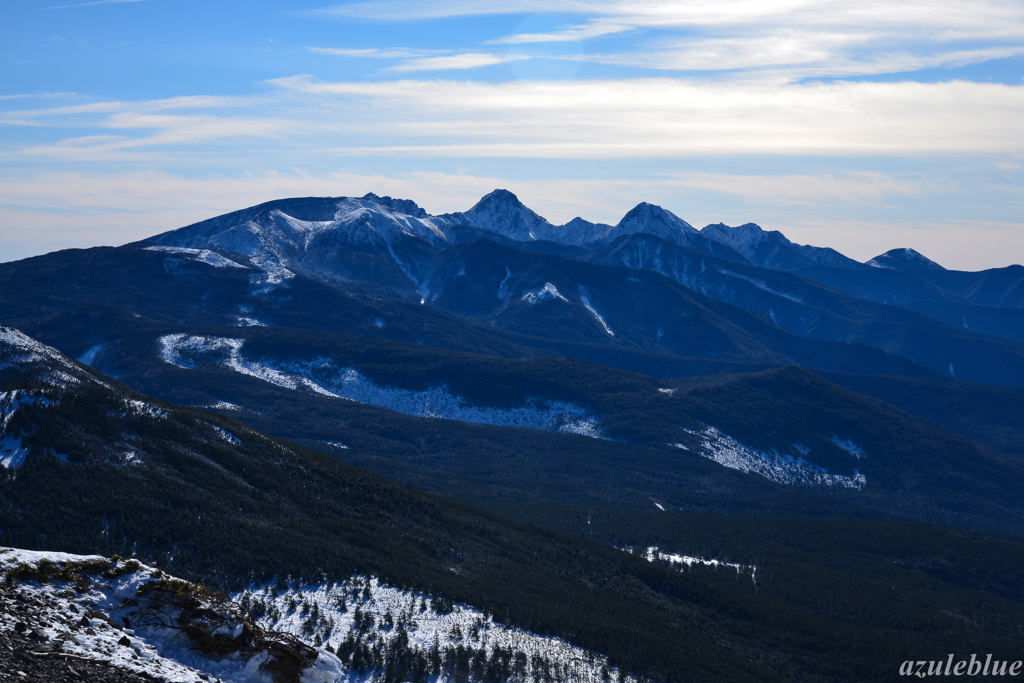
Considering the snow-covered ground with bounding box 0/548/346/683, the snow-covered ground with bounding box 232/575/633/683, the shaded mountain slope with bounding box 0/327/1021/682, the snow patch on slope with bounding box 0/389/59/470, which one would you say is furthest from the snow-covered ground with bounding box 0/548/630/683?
the snow patch on slope with bounding box 0/389/59/470

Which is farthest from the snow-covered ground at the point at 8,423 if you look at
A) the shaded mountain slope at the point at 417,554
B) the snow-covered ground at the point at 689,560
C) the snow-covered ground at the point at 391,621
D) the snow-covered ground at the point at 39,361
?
the snow-covered ground at the point at 689,560

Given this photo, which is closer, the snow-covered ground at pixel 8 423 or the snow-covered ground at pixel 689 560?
the snow-covered ground at pixel 8 423

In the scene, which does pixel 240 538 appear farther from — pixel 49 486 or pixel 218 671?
pixel 218 671

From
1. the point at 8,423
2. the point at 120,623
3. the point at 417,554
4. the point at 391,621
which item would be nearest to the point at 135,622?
the point at 120,623

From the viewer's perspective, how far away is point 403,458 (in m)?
186

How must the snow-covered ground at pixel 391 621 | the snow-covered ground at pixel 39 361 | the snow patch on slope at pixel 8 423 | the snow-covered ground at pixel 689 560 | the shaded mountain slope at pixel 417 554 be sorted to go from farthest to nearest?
the snow-covered ground at pixel 39 361 < the snow-covered ground at pixel 689 560 < the snow patch on slope at pixel 8 423 < the shaded mountain slope at pixel 417 554 < the snow-covered ground at pixel 391 621

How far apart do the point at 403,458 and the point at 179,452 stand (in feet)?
333

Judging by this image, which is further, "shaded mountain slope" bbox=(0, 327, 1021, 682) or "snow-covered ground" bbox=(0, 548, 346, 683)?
"shaded mountain slope" bbox=(0, 327, 1021, 682)

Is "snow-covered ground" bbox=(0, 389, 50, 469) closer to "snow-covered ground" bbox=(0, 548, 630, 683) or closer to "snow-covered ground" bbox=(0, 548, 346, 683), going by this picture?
"snow-covered ground" bbox=(0, 548, 630, 683)

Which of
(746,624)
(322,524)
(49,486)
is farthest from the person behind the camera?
(746,624)

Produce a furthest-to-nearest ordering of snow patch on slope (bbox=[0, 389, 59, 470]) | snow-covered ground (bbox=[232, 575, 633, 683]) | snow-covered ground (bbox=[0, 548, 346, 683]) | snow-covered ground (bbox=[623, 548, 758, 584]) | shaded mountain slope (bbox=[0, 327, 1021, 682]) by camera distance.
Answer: snow-covered ground (bbox=[623, 548, 758, 584]) → snow patch on slope (bbox=[0, 389, 59, 470]) → shaded mountain slope (bbox=[0, 327, 1021, 682]) → snow-covered ground (bbox=[232, 575, 633, 683]) → snow-covered ground (bbox=[0, 548, 346, 683])

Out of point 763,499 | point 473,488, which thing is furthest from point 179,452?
point 763,499

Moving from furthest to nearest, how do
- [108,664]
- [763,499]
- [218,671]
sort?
[763,499], [218,671], [108,664]

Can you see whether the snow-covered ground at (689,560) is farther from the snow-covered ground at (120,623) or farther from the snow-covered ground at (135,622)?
the snow-covered ground at (120,623)
